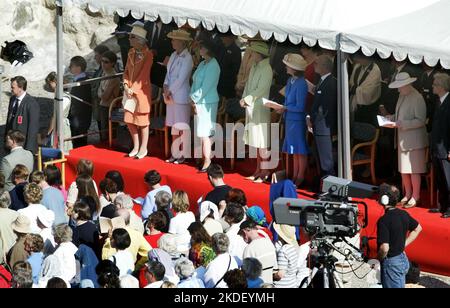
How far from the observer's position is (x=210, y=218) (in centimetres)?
1236

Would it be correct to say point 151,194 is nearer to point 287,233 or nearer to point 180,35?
point 287,233

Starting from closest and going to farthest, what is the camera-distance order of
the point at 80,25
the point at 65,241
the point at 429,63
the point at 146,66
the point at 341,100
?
1. the point at 65,241
2. the point at 429,63
3. the point at 341,100
4. the point at 146,66
5. the point at 80,25

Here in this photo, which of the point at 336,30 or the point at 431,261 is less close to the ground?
the point at 336,30

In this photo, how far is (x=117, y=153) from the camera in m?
16.0

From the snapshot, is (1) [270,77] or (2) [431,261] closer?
(2) [431,261]

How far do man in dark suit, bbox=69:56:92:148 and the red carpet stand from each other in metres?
0.25

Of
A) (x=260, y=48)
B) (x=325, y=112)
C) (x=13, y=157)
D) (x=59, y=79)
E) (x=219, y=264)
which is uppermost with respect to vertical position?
(x=260, y=48)

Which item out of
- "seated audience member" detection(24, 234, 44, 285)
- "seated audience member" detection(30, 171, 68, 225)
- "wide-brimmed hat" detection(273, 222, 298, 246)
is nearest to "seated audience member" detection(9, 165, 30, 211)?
"seated audience member" detection(30, 171, 68, 225)

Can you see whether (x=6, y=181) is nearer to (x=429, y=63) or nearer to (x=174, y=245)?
(x=174, y=245)

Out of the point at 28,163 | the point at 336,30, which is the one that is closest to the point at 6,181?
the point at 28,163

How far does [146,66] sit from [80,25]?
268 inches

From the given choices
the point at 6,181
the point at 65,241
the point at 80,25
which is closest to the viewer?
the point at 65,241

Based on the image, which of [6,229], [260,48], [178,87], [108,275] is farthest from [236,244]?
[178,87]

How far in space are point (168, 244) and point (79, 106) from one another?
5.13 meters
